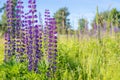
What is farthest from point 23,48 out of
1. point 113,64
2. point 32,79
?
point 113,64

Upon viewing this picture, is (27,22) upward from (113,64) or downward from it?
upward

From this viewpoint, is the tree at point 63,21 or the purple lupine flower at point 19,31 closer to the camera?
the purple lupine flower at point 19,31

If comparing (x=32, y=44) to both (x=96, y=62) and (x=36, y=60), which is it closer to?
(x=36, y=60)

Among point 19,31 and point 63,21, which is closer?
point 19,31

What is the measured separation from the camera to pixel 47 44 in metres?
4.33

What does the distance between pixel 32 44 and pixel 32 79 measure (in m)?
0.76

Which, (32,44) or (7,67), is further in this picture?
(32,44)

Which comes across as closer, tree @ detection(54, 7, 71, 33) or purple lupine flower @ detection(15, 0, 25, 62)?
purple lupine flower @ detection(15, 0, 25, 62)

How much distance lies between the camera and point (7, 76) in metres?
3.41

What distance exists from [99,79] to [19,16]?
2049 millimetres

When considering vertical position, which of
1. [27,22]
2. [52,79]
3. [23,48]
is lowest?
[52,79]

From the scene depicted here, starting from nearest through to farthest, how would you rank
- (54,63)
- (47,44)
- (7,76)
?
(7,76) < (54,63) < (47,44)

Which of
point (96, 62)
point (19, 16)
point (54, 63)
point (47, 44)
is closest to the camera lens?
point (96, 62)

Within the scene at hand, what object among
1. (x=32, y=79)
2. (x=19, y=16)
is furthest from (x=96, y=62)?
(x=19, y=16)
